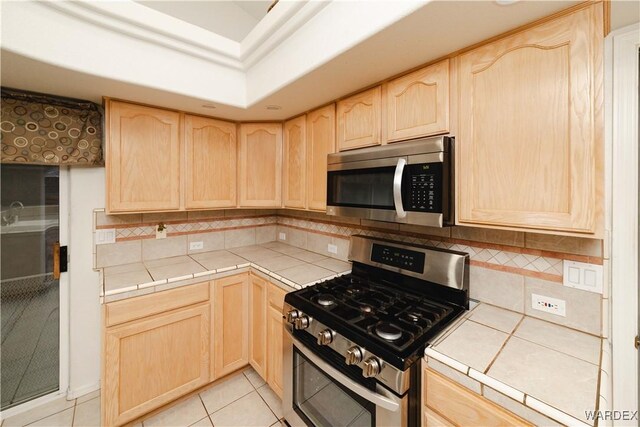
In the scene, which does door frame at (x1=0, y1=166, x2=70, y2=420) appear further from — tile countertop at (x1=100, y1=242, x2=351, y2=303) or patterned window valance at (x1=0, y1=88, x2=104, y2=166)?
tile countertop at (x1=100, y1=242, x2=351, y2=303)

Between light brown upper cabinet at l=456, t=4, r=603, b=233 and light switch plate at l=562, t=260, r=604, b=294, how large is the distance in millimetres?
304

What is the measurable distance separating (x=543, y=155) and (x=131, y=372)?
2373mm

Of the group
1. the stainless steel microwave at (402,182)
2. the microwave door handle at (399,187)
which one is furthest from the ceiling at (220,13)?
the microwave door handle at (399,187)

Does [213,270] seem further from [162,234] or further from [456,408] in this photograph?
[456,408]

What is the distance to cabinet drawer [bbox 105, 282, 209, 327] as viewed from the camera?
1.53 m

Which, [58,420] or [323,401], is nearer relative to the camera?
[323,401]

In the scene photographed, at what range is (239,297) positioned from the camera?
2031mm

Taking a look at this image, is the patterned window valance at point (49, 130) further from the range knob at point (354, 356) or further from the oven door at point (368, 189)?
the range knob at point (354, 356)

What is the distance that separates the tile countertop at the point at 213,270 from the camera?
1.63 meters

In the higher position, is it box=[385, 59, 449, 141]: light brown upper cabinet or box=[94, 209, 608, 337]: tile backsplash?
box=[385, 59, 449, 141]: light brown upper cabinet

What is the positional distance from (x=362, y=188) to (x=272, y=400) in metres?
1.61

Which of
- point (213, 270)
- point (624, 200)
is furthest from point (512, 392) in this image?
point (213, 270)

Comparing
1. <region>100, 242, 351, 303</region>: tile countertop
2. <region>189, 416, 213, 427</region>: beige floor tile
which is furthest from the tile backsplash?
<region>189, 416, 213, 427</region>: beige floor tile

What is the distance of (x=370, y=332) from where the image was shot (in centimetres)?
109
